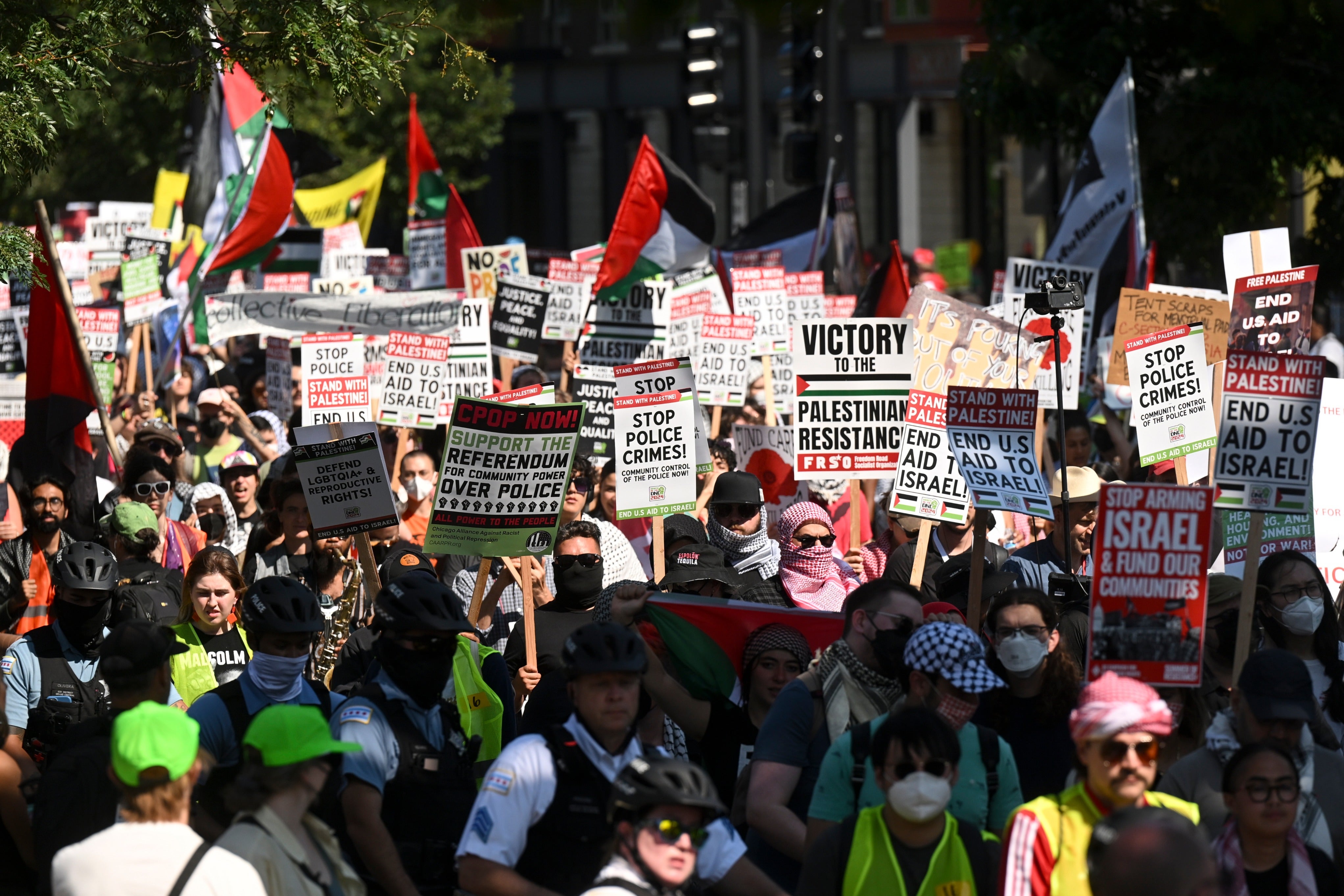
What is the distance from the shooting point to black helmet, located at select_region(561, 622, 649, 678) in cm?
455

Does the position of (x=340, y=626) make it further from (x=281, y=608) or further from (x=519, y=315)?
(x=519, y=315)

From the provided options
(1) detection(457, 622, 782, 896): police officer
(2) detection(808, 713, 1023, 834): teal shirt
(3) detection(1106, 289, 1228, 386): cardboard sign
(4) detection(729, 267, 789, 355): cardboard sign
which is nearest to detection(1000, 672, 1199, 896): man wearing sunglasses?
(2) detection(808, 713, 1023, 834): teal shirt

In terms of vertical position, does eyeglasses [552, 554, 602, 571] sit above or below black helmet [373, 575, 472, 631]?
below

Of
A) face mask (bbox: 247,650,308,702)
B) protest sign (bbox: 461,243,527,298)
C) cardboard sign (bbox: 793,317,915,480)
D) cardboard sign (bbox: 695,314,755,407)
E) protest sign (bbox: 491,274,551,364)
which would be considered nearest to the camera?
face mask (bbox: 247,650,308,702)

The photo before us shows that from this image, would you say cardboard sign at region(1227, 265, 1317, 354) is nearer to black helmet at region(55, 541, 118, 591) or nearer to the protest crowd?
the protest crowd

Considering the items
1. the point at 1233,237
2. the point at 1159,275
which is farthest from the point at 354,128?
the point at 1233,237

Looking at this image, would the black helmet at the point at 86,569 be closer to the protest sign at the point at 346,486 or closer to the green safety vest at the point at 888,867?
the protest sign at the point at 346,486

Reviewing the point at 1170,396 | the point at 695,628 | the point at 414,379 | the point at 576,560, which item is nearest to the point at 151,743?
the point at 695,628

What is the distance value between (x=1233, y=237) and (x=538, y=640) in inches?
203

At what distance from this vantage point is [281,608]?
17.4 ft

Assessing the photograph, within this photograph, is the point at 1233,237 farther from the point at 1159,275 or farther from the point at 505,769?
the point at 1159,275

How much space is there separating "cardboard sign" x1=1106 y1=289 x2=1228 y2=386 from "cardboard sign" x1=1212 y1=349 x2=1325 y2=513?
4.54m

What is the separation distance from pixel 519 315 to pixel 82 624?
806 cm

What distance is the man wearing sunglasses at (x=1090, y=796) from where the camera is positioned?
4.11m
